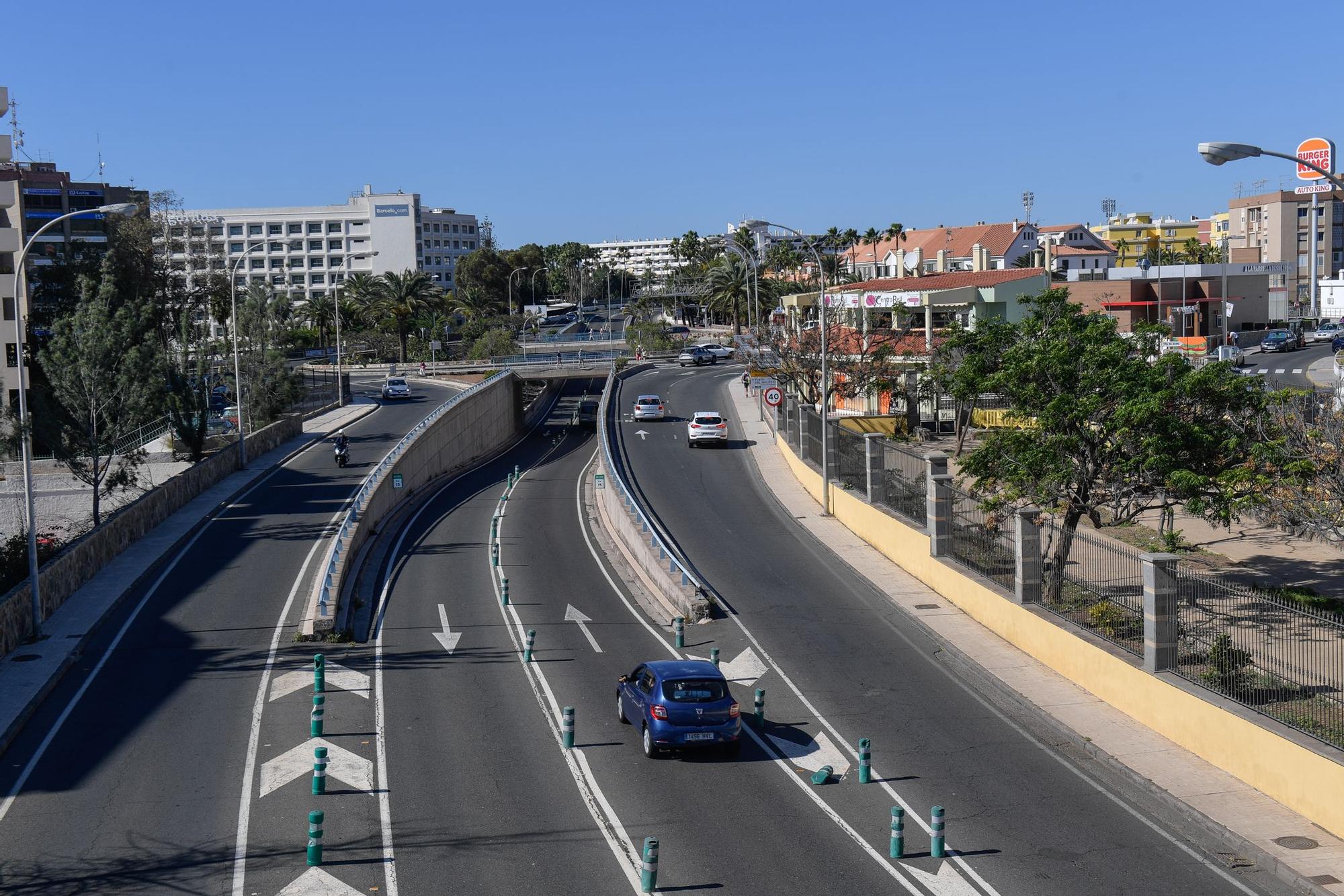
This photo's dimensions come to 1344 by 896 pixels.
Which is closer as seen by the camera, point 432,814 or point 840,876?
point 840,876

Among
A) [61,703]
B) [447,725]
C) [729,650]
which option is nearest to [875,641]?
[729,650]

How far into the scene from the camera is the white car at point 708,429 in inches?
2180

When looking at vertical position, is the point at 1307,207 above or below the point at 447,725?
above

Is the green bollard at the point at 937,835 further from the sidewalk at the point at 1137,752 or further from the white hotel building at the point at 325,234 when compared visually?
the white hotel building at the point at 325,234

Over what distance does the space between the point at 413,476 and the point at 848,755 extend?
114 feet

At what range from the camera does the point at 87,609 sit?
94.9 feet

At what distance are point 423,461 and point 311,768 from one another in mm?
35298

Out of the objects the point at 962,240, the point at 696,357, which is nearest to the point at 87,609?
the point at 696,357

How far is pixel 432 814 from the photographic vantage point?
16375 mm

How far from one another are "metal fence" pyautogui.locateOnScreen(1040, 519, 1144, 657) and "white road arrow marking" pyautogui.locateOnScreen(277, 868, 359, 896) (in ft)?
42.5

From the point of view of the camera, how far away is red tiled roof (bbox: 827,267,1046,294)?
62.8 metres

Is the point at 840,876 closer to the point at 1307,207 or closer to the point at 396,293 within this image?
the point at 396,293

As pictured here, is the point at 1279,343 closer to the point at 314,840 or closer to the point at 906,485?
the point at 906,485

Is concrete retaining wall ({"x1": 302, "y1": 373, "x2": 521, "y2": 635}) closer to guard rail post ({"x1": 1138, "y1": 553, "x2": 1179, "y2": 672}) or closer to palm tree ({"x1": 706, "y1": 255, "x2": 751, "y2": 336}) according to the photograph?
guard rail post ({"x1": 1138, "y1": 553, "x2": 1179, "y2": 672})
